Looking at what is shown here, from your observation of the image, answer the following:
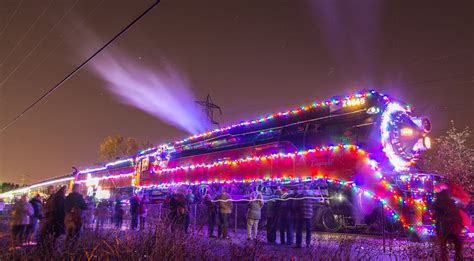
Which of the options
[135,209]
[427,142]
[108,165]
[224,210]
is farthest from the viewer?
[108,165]

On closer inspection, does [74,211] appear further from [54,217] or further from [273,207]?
[273,207]

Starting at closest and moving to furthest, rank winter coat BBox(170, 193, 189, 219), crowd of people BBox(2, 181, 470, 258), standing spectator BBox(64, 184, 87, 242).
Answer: crowd of people BBox(2, 181, 470, 258)
standing spectator BBox(64, 184, 87, 242)
winter coat BBox(170, 193, 189, 219)

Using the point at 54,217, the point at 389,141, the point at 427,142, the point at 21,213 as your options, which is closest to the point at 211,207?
the point at 54,217

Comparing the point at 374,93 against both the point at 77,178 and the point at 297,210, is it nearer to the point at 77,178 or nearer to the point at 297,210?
the point at 297,210

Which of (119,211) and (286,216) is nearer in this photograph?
(286,216)

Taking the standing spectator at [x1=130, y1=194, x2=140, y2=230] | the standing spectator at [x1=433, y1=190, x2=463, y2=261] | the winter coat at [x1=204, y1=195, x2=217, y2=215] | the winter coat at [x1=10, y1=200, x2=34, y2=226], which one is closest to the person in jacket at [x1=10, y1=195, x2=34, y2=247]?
the winter coat at [x1=10, y1=200, x2=34, y2=226]

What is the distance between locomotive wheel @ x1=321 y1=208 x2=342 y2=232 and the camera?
14.1 m

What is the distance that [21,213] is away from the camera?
10383 mm

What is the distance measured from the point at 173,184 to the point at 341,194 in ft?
26.6

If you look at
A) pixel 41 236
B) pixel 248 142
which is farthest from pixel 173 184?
pixel 41 236

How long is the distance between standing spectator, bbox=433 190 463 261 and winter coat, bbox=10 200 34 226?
10.6 metres

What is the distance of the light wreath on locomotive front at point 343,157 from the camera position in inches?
368

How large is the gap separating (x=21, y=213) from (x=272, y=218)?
7.57 metres

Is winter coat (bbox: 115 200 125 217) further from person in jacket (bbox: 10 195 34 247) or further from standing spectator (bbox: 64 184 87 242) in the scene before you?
standing spectator (bbox: 64 184 87 242)
